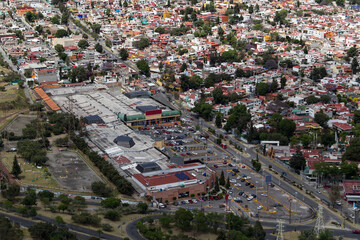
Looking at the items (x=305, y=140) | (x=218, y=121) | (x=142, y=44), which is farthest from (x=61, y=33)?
(x=305, y=140)

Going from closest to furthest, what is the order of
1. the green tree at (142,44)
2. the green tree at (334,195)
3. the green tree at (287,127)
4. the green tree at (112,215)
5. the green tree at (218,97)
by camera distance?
1. the green tree at (112,215)
2. the green tree at (334,195)
3. the green tree at (287,127)
4. the green tree at (218,97)
5. the green tree at (142,44)

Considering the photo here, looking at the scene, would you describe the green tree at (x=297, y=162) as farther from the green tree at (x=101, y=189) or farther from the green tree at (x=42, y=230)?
the green tree at (x=42, y=230)

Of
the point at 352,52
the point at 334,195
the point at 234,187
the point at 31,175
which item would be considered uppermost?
the point at 352,52

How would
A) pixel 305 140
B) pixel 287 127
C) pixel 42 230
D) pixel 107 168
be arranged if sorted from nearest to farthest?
pixel 42 230, pixel 107 168, pixel 305 140, pixel 287 127

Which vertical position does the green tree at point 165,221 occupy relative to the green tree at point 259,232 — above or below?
below

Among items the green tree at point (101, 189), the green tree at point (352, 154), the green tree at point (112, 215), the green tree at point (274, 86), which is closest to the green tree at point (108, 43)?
the green tree at point (274, 86)

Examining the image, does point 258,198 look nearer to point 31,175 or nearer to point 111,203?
point 111,203

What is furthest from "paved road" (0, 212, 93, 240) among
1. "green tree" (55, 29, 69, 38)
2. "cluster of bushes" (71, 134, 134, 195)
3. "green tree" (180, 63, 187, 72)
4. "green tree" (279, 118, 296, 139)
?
"green tree" (55, 29, 69, 38)
